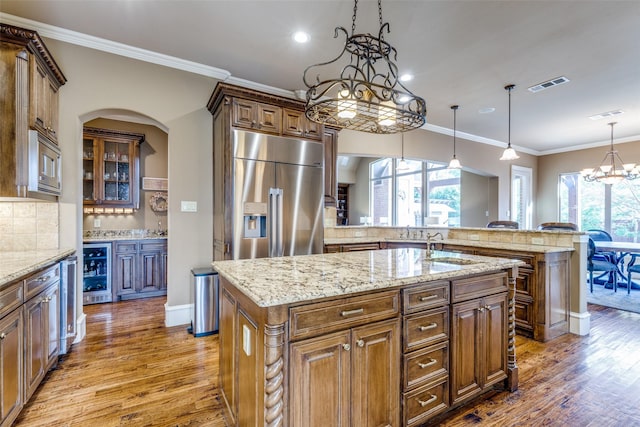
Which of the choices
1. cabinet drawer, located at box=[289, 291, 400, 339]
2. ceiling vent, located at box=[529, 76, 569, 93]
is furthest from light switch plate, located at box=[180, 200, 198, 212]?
ceiling vent, located at box=[529, 76, 569, 93]

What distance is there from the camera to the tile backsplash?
2650 mm

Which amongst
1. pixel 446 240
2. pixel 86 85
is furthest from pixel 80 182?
pixel 446 240

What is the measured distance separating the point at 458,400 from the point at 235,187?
8.65 feet

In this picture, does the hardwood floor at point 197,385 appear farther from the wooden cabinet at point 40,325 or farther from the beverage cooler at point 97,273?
the beverage cooler at point 97,273

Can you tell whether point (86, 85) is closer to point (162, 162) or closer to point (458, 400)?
point (162, 162)

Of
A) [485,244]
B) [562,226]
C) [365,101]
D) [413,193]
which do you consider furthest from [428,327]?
[413,193]

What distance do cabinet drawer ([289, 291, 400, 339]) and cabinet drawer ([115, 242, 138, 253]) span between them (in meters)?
4.24

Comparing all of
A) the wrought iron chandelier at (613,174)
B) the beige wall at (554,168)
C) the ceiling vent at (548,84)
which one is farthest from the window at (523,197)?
the ceiling vent at (548,84)

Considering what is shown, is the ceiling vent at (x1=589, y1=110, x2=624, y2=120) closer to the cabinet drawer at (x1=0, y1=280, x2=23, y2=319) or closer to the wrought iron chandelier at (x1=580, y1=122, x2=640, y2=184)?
the wrought iron chandelier at (x1=580, y1=122, x2=640, y2=184)

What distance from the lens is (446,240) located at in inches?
173

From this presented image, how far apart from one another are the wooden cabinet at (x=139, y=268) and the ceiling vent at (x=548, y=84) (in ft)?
19.1

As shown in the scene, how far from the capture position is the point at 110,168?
192 inches

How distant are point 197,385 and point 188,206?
1984 millimetres

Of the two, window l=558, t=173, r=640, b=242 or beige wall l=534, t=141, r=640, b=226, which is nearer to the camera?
window l=558, t=173, r=640, b=242
